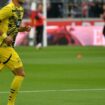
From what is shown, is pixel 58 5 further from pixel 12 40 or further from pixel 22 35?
pixel 12 40

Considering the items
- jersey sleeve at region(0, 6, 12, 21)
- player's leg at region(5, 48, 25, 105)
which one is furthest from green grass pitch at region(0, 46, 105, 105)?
jersey sleeve at region(0, 6, 12, 21)

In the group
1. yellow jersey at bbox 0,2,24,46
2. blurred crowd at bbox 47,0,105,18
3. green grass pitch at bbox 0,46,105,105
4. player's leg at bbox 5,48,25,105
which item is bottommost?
blurred crowd at bbox 47,0,105,18

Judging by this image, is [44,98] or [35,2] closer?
[44,98]

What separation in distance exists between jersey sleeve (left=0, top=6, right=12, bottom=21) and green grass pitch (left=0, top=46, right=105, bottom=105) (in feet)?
6.49

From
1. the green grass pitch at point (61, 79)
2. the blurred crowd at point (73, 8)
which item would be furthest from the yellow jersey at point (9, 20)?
the blurred crowd at point (73, 8)

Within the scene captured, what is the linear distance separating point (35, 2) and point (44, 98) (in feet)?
82.6

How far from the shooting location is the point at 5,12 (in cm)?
1272

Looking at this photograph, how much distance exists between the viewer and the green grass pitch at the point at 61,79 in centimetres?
1443

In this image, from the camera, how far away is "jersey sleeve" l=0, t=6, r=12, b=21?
12.7 metres

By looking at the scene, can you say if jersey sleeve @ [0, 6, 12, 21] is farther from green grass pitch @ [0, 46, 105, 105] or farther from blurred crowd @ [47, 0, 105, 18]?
blurred crowd @ [47, 0, 105, 18]

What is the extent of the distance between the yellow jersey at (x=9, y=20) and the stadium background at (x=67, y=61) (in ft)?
5.62

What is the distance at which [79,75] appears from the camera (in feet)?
65.8

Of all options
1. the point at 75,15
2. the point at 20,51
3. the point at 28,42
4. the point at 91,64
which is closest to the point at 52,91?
the point at 91,64

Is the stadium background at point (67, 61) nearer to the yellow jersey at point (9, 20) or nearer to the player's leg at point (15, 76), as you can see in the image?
the player's leg at point (15, 76)
